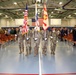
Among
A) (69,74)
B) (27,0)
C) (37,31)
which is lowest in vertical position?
(69,74)

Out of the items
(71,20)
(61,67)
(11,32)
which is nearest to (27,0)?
(11,32)

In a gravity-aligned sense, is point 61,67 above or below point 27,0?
below

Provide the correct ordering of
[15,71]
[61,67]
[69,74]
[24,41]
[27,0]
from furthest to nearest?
[27,0] < [24,41] < [61,67] < [15,71] < [69,74]

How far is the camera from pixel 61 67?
7.20 metres

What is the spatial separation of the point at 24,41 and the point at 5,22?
2654 centimetres

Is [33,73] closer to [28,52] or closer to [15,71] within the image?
[15,71]

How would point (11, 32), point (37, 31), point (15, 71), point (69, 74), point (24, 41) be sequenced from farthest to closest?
point (11, 32) → point (24, 41) → point (37, 31) → point (15, 71) → point (69, 74)

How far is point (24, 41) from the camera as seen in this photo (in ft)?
33.9

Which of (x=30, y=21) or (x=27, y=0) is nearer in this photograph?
(x=27, y=0)

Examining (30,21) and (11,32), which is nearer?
(11,32)

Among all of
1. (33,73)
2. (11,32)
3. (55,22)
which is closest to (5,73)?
(33,73)

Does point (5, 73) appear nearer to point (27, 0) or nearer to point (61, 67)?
point (61, 67)

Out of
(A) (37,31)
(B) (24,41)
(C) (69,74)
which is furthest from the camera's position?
(B) (24,41)

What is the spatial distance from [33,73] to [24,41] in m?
4.26
